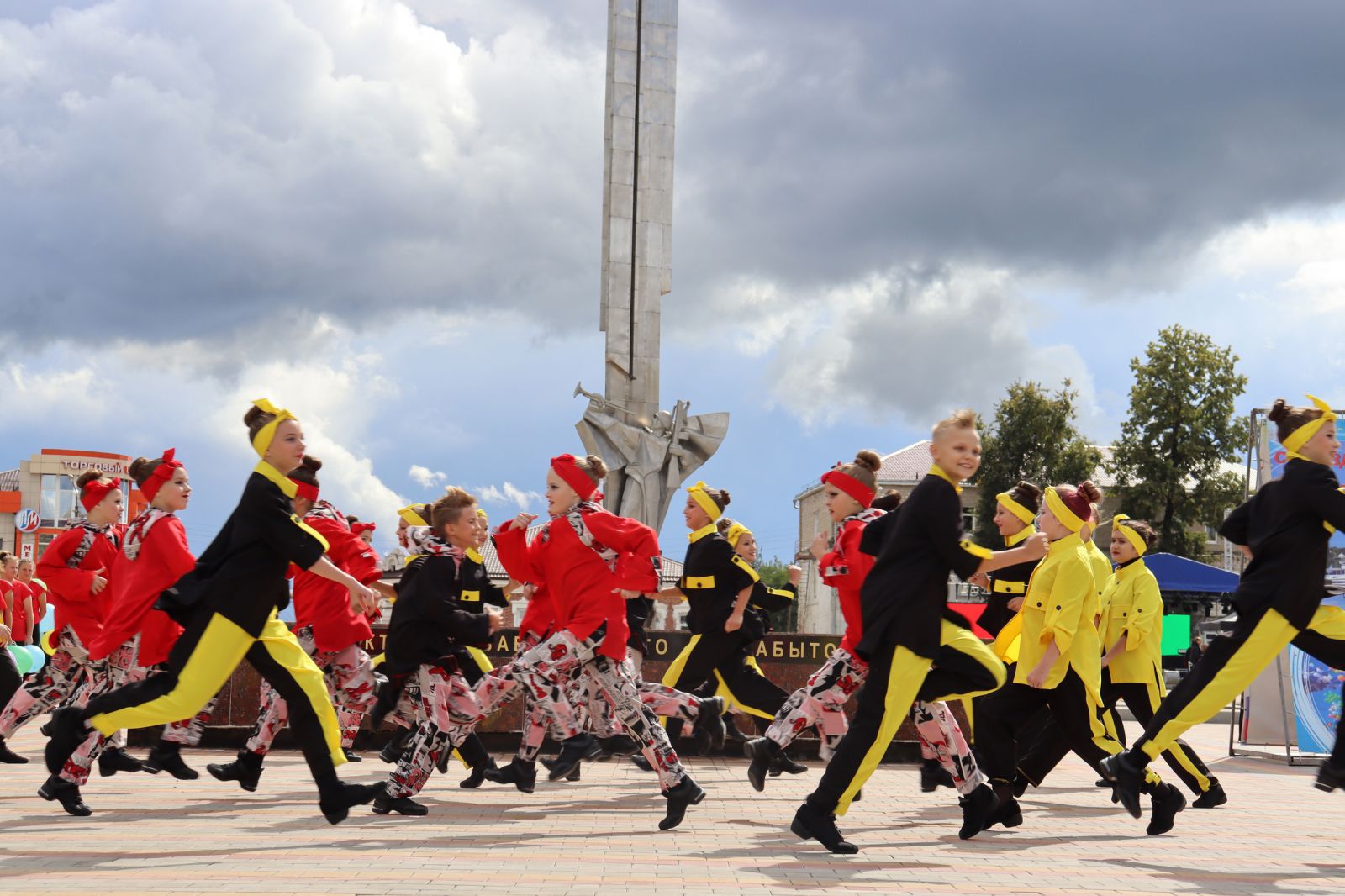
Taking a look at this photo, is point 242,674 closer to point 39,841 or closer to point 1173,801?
point 39,841

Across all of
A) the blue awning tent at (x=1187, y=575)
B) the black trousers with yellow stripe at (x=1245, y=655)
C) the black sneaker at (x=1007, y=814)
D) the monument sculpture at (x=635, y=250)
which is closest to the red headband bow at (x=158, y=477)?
the black sneaker at (x=1007, y=814)

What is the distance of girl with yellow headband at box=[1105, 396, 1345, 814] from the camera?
660 cm

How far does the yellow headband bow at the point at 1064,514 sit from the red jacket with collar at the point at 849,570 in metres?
1.00

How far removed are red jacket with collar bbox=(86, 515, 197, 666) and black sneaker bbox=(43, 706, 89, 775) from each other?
684 millimetres

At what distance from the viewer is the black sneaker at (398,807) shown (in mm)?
7504

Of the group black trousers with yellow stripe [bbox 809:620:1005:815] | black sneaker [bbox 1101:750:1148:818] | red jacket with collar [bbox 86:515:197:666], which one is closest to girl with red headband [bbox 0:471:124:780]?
red jacket with collar [bbox 86:515:197:666]

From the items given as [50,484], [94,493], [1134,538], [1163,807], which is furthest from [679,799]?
[50,484]

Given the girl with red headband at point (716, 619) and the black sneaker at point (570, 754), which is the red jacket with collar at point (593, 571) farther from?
the girl with red headband at point (716, 619)

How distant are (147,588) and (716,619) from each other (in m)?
4.19

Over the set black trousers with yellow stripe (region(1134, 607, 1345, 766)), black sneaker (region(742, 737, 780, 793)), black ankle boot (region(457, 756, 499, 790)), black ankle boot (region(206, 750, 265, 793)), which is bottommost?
black ankle boot (region(457, 756, 499, 790))

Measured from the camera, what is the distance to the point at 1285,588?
6.61m

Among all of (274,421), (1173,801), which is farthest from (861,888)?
(274,421)

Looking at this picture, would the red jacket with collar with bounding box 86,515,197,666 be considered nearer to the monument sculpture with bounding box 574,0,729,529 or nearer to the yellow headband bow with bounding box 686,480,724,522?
the yellow headband bow with bounding box 686,480,724,522

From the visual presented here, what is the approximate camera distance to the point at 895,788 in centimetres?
1026
